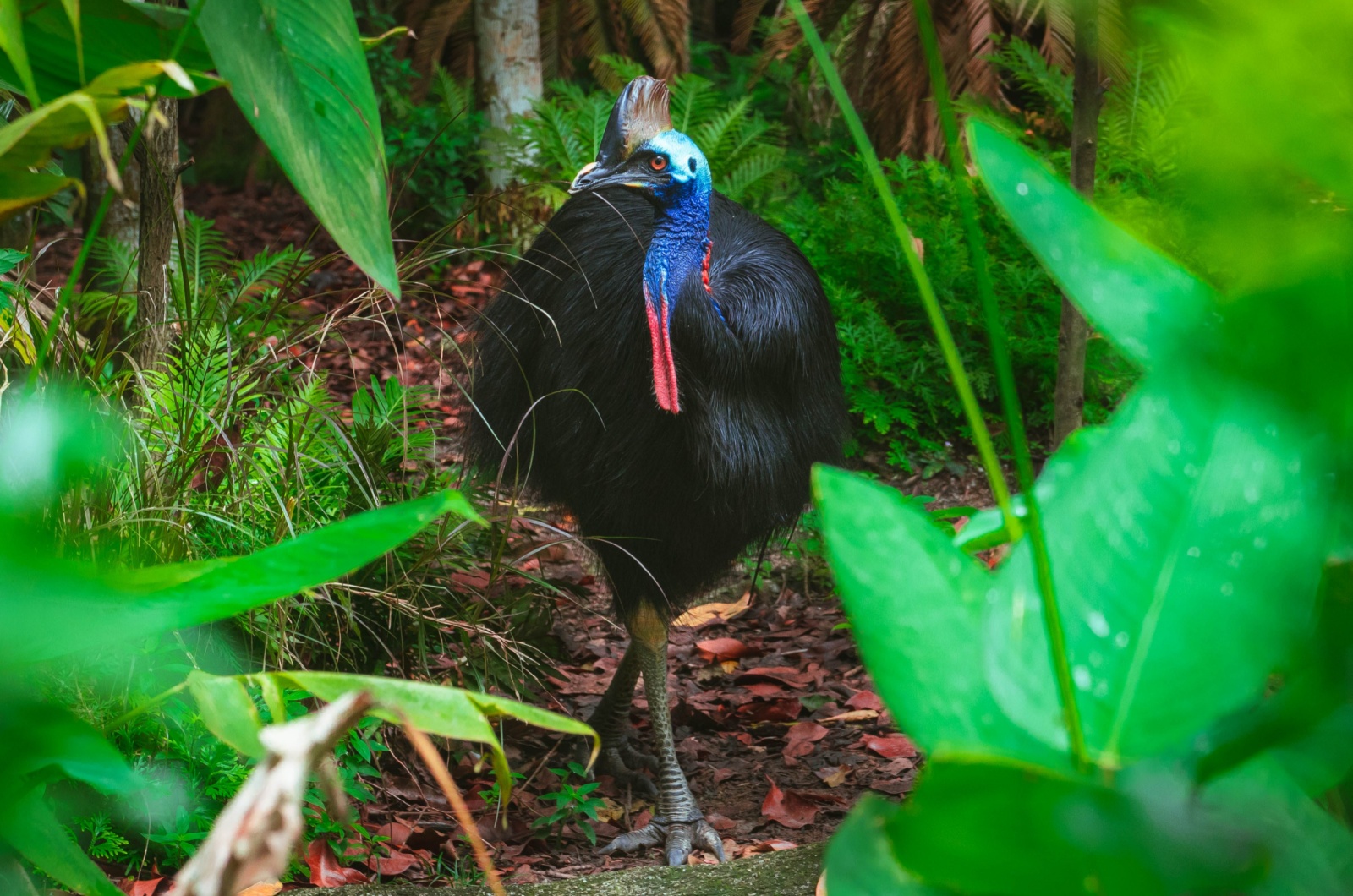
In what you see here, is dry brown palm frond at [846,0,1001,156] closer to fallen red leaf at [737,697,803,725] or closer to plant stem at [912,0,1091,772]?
fallen red leaf at [737,697,803,725]

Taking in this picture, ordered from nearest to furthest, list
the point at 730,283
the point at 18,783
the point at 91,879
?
the point at 18,783
the point at 91,879
the point at 730,283

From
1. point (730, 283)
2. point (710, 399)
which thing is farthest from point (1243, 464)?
point (730, 283)

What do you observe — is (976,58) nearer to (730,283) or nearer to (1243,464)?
(730,283)

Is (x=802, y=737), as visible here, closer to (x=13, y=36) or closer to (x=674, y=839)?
(x=674, y=839)

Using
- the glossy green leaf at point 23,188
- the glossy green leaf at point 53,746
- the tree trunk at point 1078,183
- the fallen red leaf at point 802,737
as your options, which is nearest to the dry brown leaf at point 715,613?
the fallen red leaf at point 802,737

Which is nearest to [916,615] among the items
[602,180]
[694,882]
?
[694,882]

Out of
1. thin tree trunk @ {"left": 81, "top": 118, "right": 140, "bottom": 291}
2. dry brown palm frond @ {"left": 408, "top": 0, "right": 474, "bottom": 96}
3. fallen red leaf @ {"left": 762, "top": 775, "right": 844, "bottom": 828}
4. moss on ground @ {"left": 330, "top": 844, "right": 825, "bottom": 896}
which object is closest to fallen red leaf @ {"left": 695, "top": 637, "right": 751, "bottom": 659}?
fallen red leaf @ {"left": 762, "top": 775, "right": 844, "bottom": 828}

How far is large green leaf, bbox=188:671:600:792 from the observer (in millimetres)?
521

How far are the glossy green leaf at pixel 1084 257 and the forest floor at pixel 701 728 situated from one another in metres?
1.60

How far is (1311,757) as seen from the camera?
0.38 metres

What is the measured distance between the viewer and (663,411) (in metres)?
2.48

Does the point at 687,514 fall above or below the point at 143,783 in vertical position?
below

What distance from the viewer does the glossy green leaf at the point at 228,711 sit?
572 mm

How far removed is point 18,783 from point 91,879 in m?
0.19
